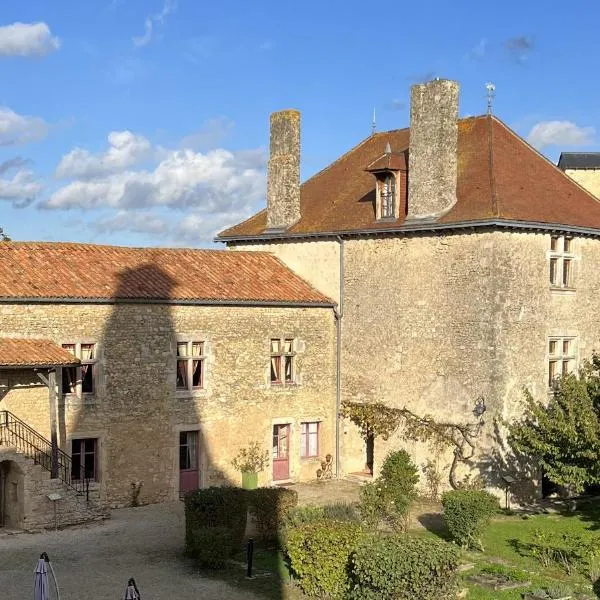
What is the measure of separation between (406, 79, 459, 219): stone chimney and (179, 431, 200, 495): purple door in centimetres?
758

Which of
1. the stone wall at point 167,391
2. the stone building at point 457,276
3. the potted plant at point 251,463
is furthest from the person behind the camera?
the potted plant at point 251,463

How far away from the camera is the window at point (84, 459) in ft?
69.2

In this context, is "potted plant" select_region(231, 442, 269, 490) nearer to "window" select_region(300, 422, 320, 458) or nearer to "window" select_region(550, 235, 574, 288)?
"window" select_region(300, 422, 320, 458)

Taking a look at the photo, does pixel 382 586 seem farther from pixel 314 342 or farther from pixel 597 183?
pixel 597 183

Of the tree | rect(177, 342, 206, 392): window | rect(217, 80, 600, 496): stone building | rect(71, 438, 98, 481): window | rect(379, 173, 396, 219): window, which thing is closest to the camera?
the tree

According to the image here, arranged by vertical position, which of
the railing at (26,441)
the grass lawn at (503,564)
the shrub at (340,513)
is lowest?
the grass lawn at (503,564)

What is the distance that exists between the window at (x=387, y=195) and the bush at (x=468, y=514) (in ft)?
29.0

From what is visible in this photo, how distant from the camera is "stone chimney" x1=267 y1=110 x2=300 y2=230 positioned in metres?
27.4

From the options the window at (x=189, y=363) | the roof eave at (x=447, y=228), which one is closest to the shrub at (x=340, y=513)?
the window at (x=189, y=363)

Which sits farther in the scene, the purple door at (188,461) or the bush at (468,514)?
the purple door at (188,461)

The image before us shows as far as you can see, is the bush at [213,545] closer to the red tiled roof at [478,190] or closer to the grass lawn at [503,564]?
the grass lawn at [503,564]

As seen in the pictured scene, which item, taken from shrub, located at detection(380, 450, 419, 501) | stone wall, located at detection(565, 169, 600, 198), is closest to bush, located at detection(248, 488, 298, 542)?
shrub, located at detection(380, 450, 419, 501)

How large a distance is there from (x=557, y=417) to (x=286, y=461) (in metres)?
8.12

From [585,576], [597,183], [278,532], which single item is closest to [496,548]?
[585,576]
